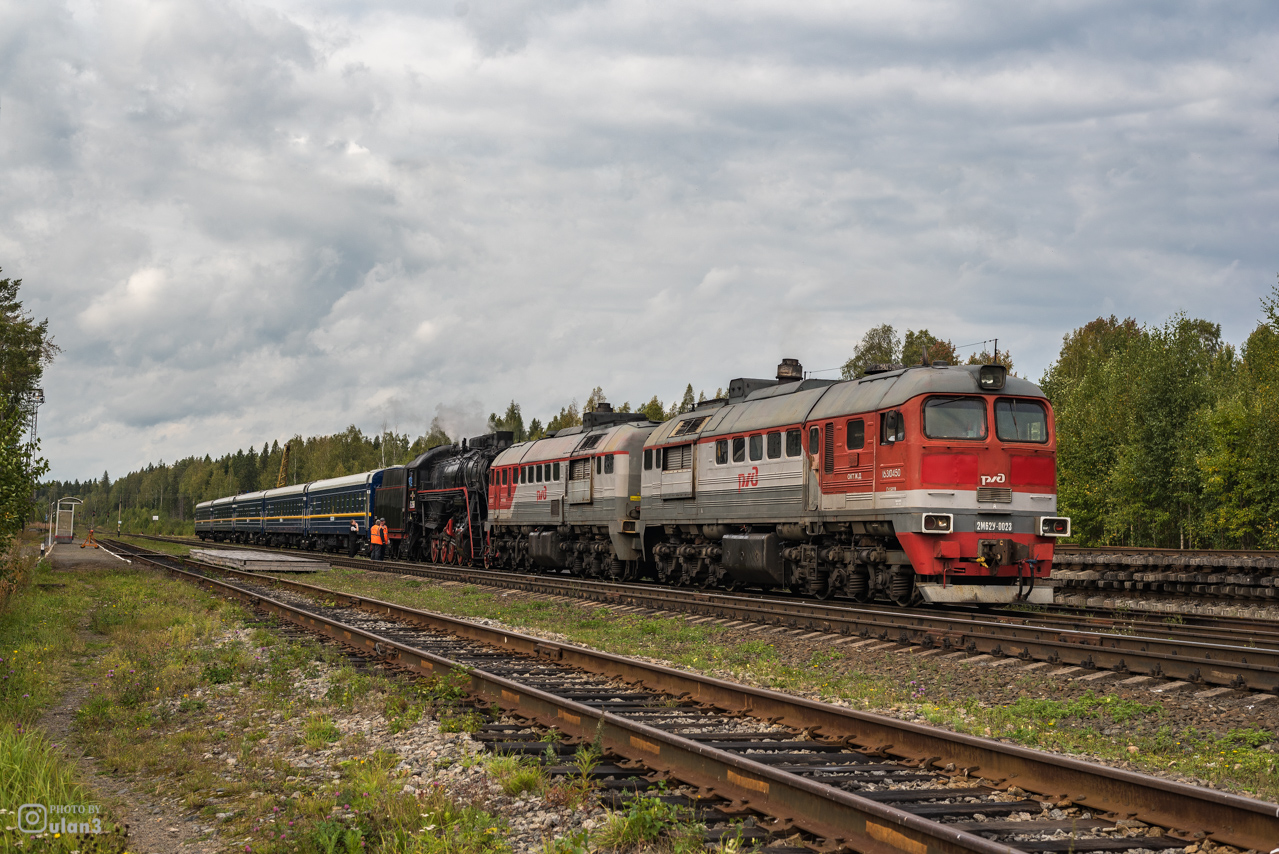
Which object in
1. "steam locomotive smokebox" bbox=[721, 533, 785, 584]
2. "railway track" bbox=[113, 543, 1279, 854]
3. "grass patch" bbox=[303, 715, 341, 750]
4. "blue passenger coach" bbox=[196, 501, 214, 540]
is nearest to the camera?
"railway track" bbox=[113, 543, 1279, 854]

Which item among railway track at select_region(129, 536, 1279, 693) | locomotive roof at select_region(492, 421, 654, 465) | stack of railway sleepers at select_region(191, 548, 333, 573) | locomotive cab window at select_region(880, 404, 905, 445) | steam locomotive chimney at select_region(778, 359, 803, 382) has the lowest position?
stack of railway sleepers at select_region(191, 548, 333, 573)

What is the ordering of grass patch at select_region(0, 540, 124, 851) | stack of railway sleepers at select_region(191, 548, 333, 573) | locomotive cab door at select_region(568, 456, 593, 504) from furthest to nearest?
stack of railway sleepers at select_region(191, 548, 333, 573), locomotive cab door at select_region(568, 456, 593, 504), grass patch at select_region(0, 540, 124, 851)

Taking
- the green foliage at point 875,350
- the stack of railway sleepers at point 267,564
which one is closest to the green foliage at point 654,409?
the green foliage at point 875,350

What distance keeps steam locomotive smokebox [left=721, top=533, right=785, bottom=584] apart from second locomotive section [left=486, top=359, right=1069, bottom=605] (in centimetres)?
4

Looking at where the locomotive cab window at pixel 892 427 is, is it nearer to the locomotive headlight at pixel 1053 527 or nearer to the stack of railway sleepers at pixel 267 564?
the locomotive headlight at pixel 1053 527

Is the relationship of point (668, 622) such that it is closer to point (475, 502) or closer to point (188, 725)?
point (188, 725)

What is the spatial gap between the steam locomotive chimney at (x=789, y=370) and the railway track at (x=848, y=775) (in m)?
14.9

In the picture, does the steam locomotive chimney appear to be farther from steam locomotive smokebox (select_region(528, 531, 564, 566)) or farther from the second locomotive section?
steam locomotive smokebox (select_region(528, 531, 564, 566))

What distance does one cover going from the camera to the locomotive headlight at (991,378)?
637 inches

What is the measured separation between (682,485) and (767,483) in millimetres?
3580

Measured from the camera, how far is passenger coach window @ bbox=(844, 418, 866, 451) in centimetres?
1708

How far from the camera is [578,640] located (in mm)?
14789

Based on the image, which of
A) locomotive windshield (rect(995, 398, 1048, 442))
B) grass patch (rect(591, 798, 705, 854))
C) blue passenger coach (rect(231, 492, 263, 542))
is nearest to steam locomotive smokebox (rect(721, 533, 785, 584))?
locomotive windshield (rect(995, 398, 1048, 442))

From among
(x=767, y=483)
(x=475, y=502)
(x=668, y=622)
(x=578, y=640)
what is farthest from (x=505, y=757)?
Answer: (x=475, y=502)
